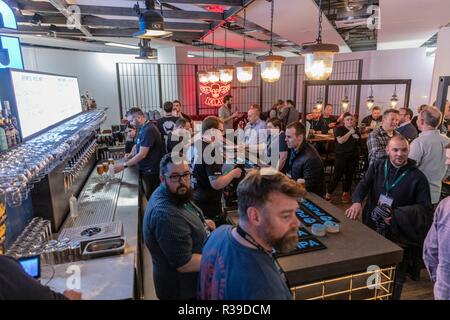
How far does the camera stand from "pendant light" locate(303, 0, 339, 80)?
8.48 feet

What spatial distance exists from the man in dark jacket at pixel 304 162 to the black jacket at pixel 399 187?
411 mm

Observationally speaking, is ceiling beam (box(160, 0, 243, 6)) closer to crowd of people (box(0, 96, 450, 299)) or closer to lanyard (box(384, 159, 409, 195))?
crowd of people (box(0, 96, 450, 299))

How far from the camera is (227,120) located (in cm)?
820

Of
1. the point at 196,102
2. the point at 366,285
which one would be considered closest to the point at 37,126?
the point at 366,285

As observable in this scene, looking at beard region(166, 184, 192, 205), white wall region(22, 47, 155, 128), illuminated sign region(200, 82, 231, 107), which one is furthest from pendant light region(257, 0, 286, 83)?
white wall region(22, 47, 155, 128)

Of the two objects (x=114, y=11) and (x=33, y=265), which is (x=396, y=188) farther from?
(x=114, y=11)

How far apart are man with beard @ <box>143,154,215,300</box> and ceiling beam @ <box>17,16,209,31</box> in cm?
509

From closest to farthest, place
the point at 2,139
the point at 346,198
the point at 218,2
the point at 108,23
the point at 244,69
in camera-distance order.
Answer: the point at 2,139
the point at 244,69
the point at 218,2
the point at 346,198
the point at 108,23

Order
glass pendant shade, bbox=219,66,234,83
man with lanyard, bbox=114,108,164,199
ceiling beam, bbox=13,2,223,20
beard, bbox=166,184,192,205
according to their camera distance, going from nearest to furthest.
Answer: beard, bbox=166,184,192,205 → man with lanyard, bbox=114,108,164,199 → ceiling beam, bbox=13,2,223,20 → glass pendant shade, bbox=219,66,234,83

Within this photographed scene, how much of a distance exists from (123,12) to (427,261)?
5.49 metres

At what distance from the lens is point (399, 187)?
274cm

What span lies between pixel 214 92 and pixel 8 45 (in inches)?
307

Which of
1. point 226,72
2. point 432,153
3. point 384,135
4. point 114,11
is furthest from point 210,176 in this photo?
point 114,11

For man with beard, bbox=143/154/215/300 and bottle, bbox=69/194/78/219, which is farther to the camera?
bottle, bbox=69/194/78/219
